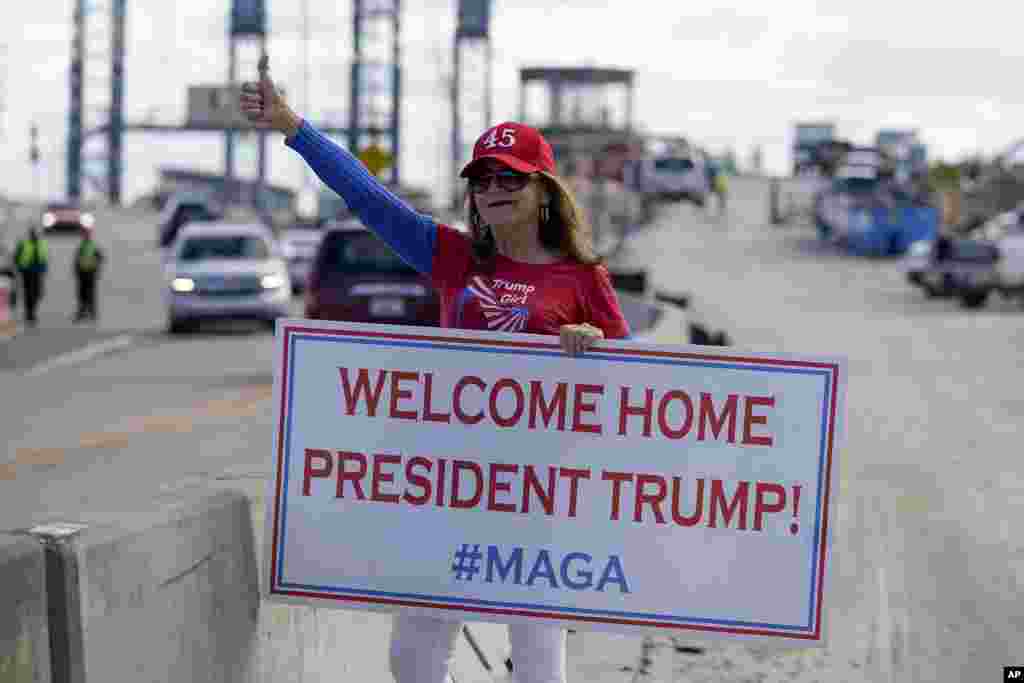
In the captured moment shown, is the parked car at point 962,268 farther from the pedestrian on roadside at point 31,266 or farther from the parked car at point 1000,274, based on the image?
the pedestrian on roadside at point 31,266

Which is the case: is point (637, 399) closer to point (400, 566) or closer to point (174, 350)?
point (400, 566)

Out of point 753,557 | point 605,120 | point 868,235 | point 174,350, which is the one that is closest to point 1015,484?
point 753,557

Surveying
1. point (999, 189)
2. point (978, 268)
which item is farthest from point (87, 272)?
point (999, 189)

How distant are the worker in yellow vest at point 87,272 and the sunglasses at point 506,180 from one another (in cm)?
3256

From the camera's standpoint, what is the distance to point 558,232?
5.11m

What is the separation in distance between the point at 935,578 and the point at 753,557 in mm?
5011

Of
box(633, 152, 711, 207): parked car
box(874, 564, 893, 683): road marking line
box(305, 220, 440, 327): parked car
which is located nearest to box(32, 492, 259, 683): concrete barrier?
box(874, 564, 893, 683): road marking line

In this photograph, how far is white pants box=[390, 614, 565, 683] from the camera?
201 inches

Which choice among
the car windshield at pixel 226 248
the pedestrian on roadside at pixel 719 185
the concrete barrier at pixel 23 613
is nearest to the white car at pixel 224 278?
the car windshield at pixel 226 248

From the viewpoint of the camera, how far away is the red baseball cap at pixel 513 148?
16.4 feet

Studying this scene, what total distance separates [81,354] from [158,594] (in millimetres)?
25508

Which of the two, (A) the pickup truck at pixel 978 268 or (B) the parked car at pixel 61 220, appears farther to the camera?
(B) the parked car at pixel 61 220

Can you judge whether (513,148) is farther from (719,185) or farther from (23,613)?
(719,185)

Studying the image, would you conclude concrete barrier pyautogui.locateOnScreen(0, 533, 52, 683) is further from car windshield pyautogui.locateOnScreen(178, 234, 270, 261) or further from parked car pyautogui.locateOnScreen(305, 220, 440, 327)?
car windshield pyautogui.locateOnScreen(178, 234, 270, 261)
